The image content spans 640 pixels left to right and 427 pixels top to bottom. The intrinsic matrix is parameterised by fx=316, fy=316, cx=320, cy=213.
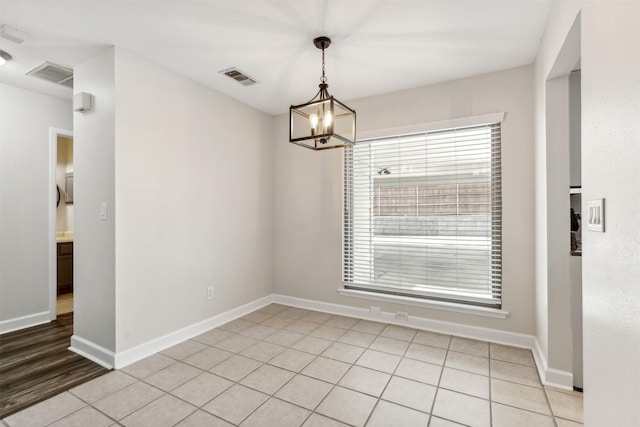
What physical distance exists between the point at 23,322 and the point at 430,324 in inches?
170

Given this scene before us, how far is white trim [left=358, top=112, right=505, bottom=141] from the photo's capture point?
300cm

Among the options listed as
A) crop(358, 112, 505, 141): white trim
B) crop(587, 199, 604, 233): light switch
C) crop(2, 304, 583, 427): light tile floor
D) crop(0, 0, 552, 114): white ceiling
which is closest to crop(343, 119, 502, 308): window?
crop(358, 112, 505, 141): white trim

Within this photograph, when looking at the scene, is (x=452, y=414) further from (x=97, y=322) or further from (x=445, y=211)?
(x=97, y=322)

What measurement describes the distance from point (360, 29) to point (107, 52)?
6.69 feet

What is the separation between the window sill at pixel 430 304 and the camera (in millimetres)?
3015

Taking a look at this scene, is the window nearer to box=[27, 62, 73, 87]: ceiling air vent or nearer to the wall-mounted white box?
the wall-mounted white box

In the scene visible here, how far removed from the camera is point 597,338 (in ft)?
4.16

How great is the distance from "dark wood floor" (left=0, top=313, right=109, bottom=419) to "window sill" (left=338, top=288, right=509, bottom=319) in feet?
8.11

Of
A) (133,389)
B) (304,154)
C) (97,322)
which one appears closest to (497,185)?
(304,154)

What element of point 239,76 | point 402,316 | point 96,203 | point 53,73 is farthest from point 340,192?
point 53,73

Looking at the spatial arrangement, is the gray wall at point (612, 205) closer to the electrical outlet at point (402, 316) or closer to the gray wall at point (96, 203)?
the electrical outlet at point (402, 316)

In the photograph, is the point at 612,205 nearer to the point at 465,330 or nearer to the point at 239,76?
the point at 465,330

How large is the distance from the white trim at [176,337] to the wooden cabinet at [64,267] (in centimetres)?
309

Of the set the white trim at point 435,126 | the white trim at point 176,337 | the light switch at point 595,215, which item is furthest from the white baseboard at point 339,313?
the white trim at point 435,126
